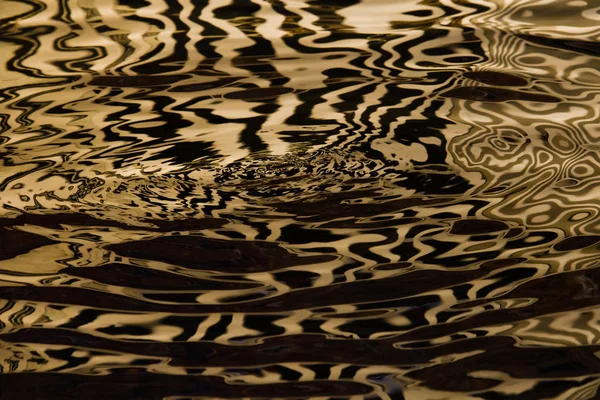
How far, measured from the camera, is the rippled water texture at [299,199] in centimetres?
104

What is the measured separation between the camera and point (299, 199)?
140cm

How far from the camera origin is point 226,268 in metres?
1.23

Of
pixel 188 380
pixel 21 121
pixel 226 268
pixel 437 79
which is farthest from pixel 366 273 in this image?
pixel 21 121

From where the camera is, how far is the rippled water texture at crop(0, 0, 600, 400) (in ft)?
3.40

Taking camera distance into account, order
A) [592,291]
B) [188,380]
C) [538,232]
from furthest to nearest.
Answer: [538,232]
[592,291]
[188,380]

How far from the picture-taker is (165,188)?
56.7 inches

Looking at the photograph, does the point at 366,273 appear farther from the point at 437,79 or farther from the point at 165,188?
the point at 437,79

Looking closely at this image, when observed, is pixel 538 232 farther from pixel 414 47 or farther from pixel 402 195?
pixel 414 47

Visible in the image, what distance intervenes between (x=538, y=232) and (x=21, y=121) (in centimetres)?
92

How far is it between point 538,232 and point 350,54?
702 millimetres

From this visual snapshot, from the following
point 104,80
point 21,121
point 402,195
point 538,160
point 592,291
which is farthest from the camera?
point 104,80

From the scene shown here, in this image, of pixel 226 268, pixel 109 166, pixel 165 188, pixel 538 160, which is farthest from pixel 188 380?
pixel 538 160

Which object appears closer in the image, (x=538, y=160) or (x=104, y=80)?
(x=538, y=160)

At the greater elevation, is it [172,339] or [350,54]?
[350,54]
